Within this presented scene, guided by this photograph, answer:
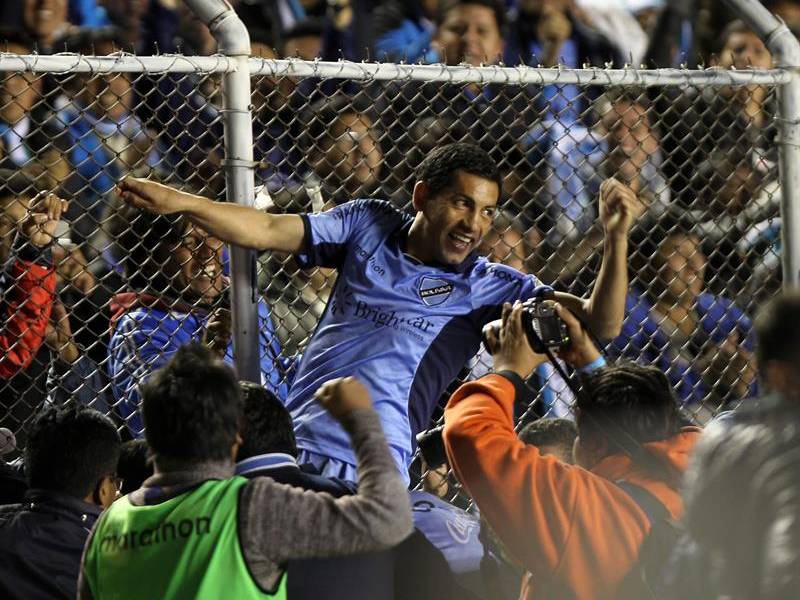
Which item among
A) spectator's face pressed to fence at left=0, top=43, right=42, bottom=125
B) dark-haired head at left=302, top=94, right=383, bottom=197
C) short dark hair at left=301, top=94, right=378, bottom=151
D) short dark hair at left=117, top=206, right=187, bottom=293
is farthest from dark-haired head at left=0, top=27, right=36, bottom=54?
short dark hair at left=117, top=206, right=187, bottom=293

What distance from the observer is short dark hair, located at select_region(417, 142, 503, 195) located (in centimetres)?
358

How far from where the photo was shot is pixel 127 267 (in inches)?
156

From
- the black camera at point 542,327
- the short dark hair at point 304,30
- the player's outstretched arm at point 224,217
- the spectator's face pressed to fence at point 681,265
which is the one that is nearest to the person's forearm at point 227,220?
the player's outstretched arm at point 224,217

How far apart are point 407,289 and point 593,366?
0.64m

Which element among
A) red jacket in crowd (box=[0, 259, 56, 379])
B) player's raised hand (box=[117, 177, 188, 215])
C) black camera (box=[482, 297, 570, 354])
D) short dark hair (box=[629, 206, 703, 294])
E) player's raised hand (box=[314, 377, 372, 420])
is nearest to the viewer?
player's raised hand (box=[314, 377, 372, 420])

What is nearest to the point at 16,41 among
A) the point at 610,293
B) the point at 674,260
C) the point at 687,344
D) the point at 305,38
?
the point at 305,38

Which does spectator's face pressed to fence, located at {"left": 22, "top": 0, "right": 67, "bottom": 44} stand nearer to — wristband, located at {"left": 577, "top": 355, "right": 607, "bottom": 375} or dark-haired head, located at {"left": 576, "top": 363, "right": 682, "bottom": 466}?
A: wristband, located at {"left": 577, "top": 355, "right": 607, "bottom": 375}

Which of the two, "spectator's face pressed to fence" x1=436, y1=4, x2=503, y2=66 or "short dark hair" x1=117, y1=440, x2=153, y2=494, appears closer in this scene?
"short dark hair" x1=117, y1=440, x2=153, y2=494

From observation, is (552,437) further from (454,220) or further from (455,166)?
(455,166)

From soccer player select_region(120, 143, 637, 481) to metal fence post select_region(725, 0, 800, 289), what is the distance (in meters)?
0.94

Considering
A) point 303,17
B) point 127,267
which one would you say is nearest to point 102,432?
point 127,267

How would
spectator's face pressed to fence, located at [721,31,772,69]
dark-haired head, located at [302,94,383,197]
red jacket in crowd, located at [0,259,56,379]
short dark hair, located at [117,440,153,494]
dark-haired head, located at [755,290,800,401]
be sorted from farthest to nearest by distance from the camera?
spectator's face pressed to fence, located at [721,31,772,69] → dark-haired head, located at [302,94,383,197] → red jacket in crowd, located at [0,259,56,379] → short dark hair, located at [117,440,153,494] → dark-haired head, located at [755,290,800,401]

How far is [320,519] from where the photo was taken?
2373 mm

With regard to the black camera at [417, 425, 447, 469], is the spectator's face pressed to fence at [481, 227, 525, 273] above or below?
above
